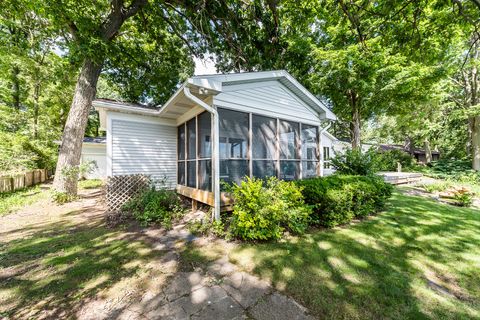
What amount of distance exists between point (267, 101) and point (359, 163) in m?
4.12

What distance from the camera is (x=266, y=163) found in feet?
19.8

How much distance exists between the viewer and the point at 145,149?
7434mm

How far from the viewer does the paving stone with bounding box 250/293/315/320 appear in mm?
2137

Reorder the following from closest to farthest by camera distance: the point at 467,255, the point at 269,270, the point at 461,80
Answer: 1. the point at 269,270
2. the point at 467,255
3. the point at 461,80

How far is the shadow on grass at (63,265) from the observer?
7.68 ft

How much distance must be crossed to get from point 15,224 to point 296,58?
1479 centimetres

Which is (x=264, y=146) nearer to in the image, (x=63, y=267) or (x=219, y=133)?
(x=219, y=133)

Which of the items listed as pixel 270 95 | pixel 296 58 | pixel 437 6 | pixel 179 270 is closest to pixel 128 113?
pixel 270 95

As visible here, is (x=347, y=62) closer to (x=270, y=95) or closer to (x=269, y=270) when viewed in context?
(x=270, y=95)

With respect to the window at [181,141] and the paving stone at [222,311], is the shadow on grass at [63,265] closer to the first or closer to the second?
the paving stone at [222,311]

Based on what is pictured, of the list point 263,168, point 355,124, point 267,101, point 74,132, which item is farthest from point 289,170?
point 355,124

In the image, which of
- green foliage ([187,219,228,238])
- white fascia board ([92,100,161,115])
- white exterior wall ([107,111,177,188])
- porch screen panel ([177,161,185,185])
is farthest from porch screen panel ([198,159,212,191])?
white fascia board ([92,100,161,115])

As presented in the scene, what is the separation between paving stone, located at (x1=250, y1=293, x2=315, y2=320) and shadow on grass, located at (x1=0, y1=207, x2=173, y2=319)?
194cm

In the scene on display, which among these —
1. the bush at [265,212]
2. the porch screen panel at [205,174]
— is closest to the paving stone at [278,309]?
the bush at [265,212]
